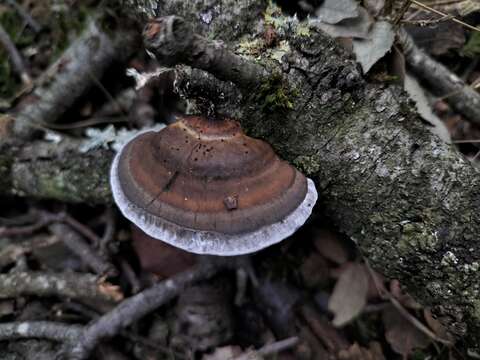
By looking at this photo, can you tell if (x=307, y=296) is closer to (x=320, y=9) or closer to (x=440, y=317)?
(x=440, y=317)

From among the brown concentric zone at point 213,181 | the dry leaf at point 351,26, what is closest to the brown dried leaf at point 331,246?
the brown concentric zone at point 213,181

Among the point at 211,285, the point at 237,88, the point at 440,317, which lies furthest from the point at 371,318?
the point at 237,88

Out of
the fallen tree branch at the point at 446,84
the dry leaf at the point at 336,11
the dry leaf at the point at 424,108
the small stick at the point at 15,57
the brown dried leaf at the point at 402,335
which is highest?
the dry leaf at the point at 336,11

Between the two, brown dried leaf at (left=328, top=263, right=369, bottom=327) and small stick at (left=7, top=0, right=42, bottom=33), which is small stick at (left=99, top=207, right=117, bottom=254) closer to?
brown dried leaf at (left=328, top=263, right=369, bottom=327)

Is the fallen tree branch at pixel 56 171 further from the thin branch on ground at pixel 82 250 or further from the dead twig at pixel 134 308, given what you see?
the dead twig at pixel 134 308

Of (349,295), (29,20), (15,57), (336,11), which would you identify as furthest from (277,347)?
(29,20)

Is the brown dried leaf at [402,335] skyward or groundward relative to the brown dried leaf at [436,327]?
groundward
